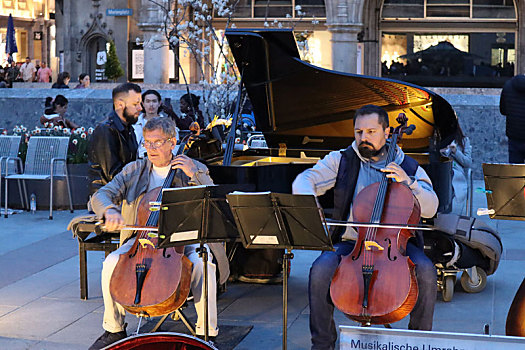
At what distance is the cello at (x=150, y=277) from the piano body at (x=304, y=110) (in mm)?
1485

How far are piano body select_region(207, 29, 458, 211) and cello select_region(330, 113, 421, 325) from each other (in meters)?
1.72

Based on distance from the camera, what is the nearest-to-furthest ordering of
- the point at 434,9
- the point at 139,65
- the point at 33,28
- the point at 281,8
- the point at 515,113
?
1. the point at 515,113
2. the point at 139,65
3. the point at 434,9
4. the point at 281,8
5. the point at 33,28

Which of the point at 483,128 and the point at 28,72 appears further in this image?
the point at 28,72

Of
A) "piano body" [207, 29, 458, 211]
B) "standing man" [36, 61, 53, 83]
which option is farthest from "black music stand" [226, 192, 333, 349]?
"standing man" [36, 61, 53, 83]

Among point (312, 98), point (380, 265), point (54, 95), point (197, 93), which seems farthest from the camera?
point (54, 95)

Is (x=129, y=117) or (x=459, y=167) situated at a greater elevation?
(x=129, y=117)

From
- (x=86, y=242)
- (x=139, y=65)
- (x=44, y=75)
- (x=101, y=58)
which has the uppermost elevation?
(x=101, y=58)

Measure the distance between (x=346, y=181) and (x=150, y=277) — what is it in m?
1.24

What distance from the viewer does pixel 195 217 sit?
4637mm

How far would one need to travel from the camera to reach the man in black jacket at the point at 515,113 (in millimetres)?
9734

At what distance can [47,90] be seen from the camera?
15.0 meters

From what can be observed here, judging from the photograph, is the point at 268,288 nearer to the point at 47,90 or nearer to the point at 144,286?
the point at 144,286

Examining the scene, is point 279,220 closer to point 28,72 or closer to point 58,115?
point 58,115

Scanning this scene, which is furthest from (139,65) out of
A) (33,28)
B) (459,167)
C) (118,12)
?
(33,28)
